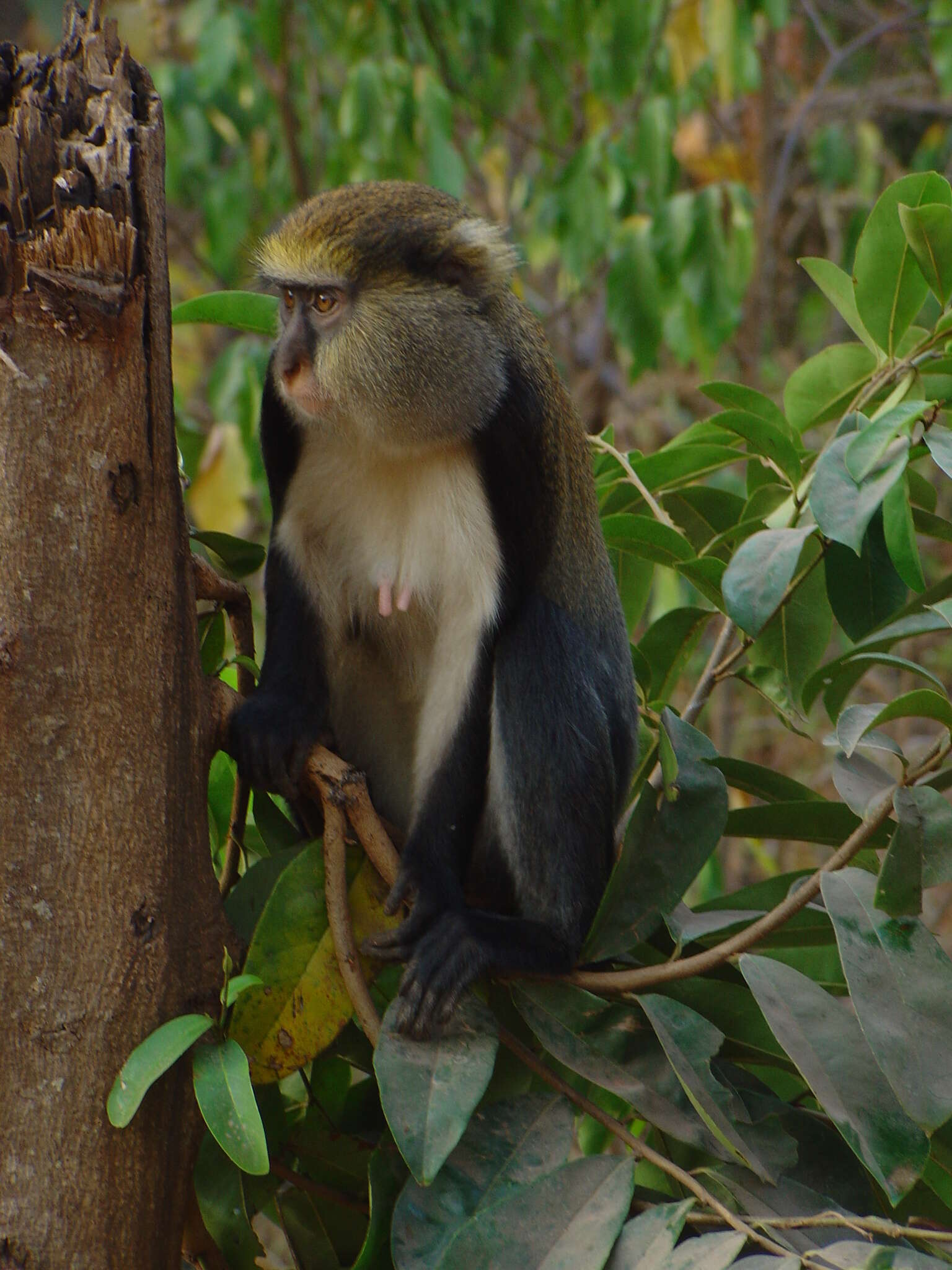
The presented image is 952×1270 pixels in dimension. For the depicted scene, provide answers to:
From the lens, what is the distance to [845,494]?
68.7 inches

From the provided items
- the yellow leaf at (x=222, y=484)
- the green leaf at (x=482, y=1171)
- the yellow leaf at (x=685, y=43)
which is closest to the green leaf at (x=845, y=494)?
the green leaf at (x=482, y=1171)

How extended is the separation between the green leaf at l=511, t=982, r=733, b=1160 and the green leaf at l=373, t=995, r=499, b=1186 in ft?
0.29

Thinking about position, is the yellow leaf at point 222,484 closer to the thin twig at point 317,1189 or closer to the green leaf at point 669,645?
the green leaf at point 669,645

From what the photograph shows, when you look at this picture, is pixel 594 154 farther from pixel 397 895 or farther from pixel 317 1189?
pixel 317 1189

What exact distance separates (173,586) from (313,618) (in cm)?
82

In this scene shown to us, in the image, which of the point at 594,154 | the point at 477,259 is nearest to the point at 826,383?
the point at 477,259

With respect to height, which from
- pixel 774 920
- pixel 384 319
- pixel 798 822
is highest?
pixel 384 319

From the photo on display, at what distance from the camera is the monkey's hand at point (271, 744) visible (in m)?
2.02

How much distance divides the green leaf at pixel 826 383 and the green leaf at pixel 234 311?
932 mm

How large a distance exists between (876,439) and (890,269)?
17.7 inches

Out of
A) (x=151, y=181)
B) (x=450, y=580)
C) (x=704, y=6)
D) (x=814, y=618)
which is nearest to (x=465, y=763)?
(x=450, y=580)

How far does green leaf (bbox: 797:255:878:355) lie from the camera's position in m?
2.15

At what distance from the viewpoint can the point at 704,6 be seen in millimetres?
4832

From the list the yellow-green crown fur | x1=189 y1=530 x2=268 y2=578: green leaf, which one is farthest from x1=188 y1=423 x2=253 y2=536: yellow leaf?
x1=189 y1=530 x2=268 y2=578: green leaf
